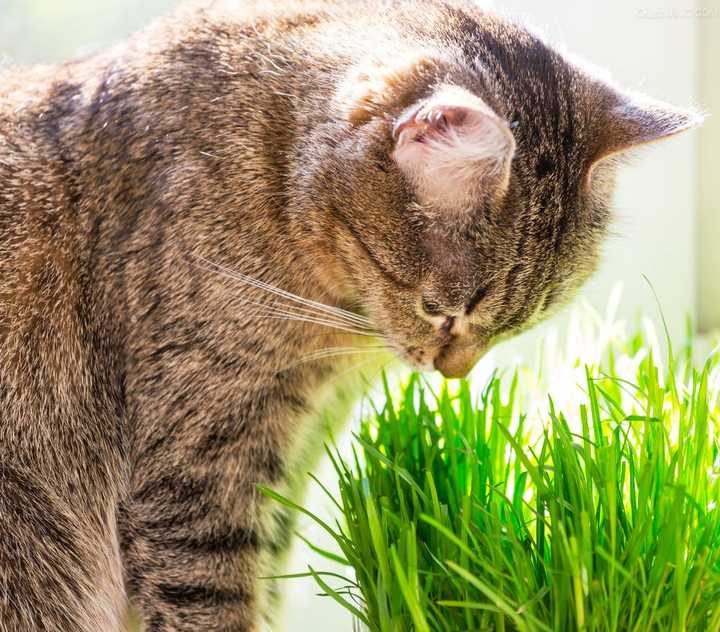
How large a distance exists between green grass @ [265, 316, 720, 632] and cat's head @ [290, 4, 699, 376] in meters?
0.14

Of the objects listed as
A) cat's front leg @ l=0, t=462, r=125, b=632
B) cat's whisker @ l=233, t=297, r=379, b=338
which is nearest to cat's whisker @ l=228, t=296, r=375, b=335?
cat's whisker @ l=233, t=297, r=379, b=338

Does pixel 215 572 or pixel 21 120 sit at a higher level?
pixel 21 120

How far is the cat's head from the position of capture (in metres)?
0.94

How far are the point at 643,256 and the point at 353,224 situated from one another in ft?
2.94

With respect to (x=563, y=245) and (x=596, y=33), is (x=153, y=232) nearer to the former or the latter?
(x=563, y=245)

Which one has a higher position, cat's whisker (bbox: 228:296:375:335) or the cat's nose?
cat's whisker (bbox: 228:296:375:335)

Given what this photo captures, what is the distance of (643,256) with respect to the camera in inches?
67.1

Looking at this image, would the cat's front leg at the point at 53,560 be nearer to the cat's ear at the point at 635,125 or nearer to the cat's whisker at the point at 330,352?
the cat's whisker at the point at 330,352

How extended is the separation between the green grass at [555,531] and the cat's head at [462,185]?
0.47ft

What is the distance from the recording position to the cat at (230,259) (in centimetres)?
96

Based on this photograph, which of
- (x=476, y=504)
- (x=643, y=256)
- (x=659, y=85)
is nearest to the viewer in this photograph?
(x=476, y=504)

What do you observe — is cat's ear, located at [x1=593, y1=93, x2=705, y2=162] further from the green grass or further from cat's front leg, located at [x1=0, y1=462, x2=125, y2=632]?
cat's front leg, located at [x1=0, y1=462, x2=125, y2=632]

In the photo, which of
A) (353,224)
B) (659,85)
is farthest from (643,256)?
(353,224)

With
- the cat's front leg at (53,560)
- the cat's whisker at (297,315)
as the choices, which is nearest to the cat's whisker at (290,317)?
the cat's whisker at (297,315)
